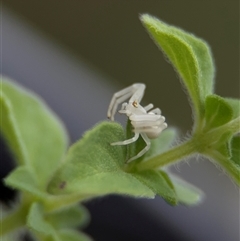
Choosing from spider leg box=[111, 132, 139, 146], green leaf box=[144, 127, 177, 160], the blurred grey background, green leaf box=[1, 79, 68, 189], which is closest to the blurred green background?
the blurred grey background

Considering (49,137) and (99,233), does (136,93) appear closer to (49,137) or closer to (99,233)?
(49,137)

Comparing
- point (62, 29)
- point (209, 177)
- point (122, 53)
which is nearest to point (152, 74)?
point (122, 53)

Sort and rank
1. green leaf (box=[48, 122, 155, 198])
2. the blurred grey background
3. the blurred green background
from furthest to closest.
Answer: the blurred green background, the blurred grey background, green leaf (box=[48, 122, 155, 198])

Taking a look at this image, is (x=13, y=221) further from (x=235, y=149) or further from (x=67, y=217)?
(x=235, y=149)

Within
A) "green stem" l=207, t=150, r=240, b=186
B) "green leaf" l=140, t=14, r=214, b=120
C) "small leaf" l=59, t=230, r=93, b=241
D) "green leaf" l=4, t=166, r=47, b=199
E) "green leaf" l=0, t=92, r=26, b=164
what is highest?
"green leaf" l=140, t=14, r=214, b=120

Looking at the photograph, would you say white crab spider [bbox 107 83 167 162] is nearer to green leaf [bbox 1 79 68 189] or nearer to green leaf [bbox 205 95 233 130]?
green leaf [bbox 205 95 233 130]

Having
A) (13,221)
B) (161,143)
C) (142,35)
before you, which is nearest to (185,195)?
(161,143)
